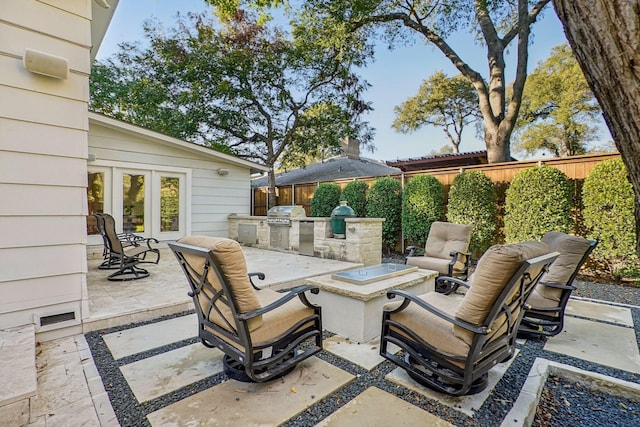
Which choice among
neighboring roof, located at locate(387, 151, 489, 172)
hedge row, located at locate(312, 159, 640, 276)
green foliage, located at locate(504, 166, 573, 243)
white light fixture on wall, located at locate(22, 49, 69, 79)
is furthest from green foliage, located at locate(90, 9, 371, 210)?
white light fixture on wall, located at locate(22, 49, 69, 79)

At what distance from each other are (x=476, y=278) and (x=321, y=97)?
12042mm

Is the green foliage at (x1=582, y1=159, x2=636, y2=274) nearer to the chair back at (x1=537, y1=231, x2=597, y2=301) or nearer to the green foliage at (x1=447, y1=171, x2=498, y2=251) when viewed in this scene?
the green foliage at (x1=447, y1=171, x2=498, y2=251)

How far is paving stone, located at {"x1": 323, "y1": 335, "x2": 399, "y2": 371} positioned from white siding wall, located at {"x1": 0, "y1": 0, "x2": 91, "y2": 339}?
2.55 meters

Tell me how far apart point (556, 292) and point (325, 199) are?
7.41 meters

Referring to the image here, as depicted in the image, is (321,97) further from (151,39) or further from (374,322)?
(374,322)

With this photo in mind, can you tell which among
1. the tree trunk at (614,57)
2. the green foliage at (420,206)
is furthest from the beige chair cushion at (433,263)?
the tree trunk at (614,57)

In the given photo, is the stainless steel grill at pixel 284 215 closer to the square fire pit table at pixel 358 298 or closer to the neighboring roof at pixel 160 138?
the neighboring roof at pixel 160 138

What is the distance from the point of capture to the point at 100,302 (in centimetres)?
361

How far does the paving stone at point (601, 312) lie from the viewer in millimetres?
3736

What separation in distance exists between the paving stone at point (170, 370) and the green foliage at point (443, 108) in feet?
65.6

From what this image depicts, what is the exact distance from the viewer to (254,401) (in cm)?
201

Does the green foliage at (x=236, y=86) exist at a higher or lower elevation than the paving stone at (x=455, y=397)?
higher

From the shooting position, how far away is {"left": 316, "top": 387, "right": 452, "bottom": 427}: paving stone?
182 centimetres

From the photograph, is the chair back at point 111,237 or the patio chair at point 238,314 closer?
the patio chair at point 238,314
